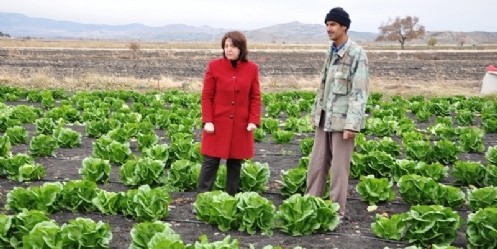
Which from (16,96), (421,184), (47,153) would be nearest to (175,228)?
(421,184)

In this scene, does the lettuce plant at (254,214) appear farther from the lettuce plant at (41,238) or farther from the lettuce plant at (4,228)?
the lettuce plant at (4,228)

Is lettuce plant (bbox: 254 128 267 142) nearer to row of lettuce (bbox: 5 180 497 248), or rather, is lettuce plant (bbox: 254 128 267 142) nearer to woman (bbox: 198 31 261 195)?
woman (bbox: 198 31 261 195)

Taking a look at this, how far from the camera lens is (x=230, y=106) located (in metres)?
6.51

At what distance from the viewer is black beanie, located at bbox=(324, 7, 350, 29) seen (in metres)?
5.82

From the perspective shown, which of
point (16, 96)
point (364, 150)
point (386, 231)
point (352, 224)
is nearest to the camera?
point (386, 231)

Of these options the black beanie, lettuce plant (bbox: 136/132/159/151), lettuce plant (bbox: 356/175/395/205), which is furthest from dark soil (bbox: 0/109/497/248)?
the black beanie

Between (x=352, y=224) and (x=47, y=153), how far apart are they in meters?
5.55

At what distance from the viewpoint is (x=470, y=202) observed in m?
6.79

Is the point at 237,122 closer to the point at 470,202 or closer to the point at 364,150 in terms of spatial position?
the point at 470,202

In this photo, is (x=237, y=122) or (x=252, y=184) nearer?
(x=237, y=122)

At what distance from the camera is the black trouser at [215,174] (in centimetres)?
680

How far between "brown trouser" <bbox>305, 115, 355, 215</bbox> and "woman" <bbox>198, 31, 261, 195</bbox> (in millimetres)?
754

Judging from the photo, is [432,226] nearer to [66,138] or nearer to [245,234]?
[245,234]

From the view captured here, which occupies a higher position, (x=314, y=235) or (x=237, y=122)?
(x=237, y=122)
